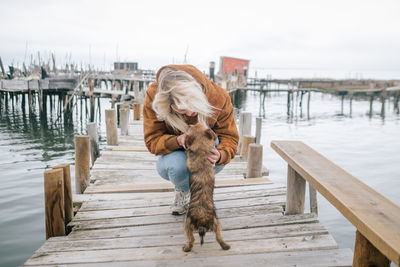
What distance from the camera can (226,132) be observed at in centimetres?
319

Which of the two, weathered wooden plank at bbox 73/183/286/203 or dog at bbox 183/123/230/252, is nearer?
dog at bbox 183/123/230/252

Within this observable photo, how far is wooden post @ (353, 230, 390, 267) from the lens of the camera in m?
1.65

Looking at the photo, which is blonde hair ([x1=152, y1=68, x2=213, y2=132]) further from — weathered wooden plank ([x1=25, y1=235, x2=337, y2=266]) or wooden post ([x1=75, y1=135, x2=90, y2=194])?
wooden post ([x1=75, y1=135, x2=90, y2=194])

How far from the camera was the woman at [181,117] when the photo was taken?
8.75 ft

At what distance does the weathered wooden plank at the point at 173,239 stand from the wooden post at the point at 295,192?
0.29m

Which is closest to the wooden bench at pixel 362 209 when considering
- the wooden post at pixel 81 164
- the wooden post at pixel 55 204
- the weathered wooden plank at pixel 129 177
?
the wooden post at pixel 55 204

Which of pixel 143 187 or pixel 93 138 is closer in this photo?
pixel 143 187

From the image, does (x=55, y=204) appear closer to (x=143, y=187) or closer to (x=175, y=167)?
(x=175, y=167)

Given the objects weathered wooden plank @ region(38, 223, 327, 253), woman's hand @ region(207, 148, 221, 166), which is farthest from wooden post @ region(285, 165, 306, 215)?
woman's hand @ region(207, 148, 221, 166)

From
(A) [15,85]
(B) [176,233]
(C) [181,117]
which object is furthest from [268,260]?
(A) [15,85]

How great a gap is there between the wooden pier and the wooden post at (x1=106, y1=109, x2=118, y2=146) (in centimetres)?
272

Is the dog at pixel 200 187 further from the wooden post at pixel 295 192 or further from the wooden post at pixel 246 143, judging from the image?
the wooden post at pixel 246 143

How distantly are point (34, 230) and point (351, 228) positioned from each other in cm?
615

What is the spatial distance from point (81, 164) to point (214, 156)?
2.53 m
